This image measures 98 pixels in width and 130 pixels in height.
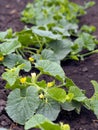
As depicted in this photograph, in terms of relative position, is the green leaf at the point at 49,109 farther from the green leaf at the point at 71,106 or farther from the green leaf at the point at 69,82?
the green leaf at the point at 69,82

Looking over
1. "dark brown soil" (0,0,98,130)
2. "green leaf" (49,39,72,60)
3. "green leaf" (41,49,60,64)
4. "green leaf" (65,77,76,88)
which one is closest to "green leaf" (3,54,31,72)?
"dark brown soil" (0,0,98,130)

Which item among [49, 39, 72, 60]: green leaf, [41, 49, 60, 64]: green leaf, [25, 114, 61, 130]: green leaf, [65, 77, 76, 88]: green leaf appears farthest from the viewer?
[49, 39, 72, 60]: green leaf

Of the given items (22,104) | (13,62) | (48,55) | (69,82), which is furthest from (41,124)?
(48,55)

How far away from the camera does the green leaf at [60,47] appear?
318 cm

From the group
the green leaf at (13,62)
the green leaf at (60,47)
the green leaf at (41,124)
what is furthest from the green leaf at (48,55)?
the green leaf at (41,124)

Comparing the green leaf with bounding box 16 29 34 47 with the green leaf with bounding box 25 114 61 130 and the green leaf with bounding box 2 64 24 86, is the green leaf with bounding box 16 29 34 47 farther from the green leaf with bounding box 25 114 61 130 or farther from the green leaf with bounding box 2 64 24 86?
the green leaf with bounding box 25 114 61 130

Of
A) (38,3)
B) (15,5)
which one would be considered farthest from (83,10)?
(15,5)

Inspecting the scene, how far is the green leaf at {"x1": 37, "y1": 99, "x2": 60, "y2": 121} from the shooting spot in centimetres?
221

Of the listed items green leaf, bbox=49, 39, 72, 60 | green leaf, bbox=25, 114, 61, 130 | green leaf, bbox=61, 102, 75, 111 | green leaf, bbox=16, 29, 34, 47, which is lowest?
green leaf, bbox=25, 114, 61, 130

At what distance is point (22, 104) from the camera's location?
2.21 meters

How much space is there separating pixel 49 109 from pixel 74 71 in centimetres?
99

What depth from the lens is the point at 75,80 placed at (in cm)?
297

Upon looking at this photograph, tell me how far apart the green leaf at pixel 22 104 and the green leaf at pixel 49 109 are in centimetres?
5

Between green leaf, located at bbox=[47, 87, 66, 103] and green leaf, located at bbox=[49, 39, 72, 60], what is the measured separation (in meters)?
0.98
